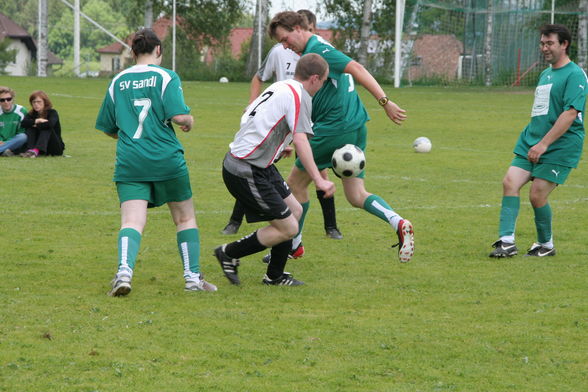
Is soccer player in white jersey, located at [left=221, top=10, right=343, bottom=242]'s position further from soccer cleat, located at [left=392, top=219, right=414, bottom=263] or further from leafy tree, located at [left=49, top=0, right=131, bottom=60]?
leafy tree, located at [left=49, top=0, right=131, bottom=60]

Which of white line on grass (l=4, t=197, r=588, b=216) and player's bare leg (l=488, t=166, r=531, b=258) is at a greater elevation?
player's bare leg (l=488, t=166, r=531, b=258)

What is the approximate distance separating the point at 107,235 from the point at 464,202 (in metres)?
4.63

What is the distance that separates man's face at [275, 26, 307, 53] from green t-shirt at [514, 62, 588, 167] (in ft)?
7.20

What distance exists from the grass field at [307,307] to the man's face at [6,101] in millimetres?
3275

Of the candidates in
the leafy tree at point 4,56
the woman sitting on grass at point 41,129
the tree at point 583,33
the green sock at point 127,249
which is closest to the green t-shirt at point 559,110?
the green sock at point 127,249

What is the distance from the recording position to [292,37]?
757 cm

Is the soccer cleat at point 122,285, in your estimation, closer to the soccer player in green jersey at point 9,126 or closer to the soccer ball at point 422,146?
the soccer player in green jersey at point 9,126

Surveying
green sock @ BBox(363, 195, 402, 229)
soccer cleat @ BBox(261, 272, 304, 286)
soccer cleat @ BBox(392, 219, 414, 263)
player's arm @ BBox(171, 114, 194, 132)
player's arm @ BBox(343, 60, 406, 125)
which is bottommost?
soccer cleat @ BBox(261, 272, 304, 286)

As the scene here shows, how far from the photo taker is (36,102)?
1524 centimetres

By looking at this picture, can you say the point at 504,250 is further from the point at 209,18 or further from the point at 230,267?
the point at 209,18

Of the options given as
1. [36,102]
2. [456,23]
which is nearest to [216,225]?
[36,102]

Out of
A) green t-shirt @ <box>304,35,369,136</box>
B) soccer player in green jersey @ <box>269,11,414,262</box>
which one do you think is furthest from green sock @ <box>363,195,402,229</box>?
green t-shirt @ <box>304,35,369,136</box>

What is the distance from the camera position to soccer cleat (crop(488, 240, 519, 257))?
8242mm

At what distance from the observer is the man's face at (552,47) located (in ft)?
26.4
